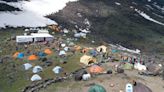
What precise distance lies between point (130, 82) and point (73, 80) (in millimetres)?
7966

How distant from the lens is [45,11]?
423ft

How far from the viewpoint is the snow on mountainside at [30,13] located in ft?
372

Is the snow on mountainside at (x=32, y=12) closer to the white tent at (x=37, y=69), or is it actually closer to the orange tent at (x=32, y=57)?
the orange tent at (x=32, y=57)

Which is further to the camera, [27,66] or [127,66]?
[27,66]

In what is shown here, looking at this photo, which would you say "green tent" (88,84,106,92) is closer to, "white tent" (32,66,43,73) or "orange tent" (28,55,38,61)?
"white tent" (32,66,43,73)

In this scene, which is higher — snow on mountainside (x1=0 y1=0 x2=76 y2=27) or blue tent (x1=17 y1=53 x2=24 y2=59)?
blue tent (x1=17 y1=53 x2=24 y2=59)

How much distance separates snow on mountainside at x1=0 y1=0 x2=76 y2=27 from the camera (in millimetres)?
113250

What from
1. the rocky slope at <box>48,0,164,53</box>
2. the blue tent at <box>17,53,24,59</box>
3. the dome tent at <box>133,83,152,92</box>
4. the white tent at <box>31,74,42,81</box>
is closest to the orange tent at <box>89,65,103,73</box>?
the white tent at <box>31,74,42,81</box>

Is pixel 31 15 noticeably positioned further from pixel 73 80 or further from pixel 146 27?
pixel 73 80

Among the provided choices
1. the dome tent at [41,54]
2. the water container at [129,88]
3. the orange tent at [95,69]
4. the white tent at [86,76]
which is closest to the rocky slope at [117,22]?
the dome tent at [41,54]

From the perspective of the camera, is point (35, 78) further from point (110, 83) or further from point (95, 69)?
point (110, 83)

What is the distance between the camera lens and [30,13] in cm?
12344

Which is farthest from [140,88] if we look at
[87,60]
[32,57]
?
[32,57]

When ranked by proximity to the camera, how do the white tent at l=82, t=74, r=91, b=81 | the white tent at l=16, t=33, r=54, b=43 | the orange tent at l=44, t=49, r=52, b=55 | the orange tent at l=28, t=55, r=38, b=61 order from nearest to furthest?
the white tent at l=82, t=74, r=91, b=81
the orange tent at l=28, t=55, r=38, b=61
the orange tent at l=44, t=49, r=52, b=55
the white tent at l=16, t=33, r=54, b=43
